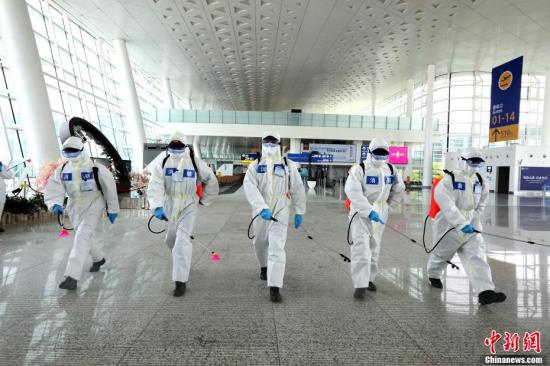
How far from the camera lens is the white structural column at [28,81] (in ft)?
37.0

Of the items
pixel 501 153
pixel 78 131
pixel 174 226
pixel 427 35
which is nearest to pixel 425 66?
pixel 427 35

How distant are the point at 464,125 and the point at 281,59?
837 inches

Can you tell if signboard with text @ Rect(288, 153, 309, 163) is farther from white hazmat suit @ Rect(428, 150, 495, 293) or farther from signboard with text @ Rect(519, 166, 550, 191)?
white hazmat suit @ Rect(428, 150, 495, 293)

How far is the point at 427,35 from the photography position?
22.5m

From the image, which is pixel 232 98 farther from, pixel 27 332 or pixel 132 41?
pixel 27 332

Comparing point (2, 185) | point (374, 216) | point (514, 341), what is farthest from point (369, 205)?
point (2, 185)

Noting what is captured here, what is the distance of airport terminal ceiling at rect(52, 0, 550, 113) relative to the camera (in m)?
18.4

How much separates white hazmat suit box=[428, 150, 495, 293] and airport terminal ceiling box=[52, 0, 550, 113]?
17216 mm

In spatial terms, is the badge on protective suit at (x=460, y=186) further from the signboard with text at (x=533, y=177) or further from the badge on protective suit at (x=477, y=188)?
the signboard with text at (x=533, y=177)

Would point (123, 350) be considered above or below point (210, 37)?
below

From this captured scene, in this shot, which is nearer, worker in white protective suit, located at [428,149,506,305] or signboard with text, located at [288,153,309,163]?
worker in white protective suit, located at [428,149,506,305]

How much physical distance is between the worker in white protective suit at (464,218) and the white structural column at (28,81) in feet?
43.8

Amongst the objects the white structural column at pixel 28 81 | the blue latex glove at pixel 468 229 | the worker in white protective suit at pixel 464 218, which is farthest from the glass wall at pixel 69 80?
the blue latex glove at pixel 468 229

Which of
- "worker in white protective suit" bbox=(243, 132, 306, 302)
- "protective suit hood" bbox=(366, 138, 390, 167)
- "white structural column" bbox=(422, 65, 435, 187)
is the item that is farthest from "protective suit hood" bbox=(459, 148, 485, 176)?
"white structural column" bbox=(422, 65, 435, 187)
